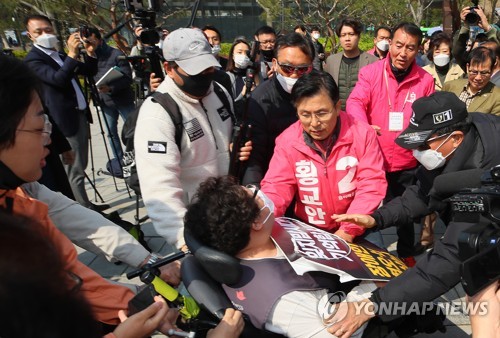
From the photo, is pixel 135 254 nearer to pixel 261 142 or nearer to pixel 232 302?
pixel 232 302

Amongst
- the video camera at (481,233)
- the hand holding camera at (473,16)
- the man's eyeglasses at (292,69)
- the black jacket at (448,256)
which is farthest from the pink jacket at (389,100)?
the video camera at (481,233)

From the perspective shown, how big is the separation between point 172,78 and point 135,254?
978mm

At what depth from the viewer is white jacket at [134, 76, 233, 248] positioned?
6.31 ft

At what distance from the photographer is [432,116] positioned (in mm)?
1737

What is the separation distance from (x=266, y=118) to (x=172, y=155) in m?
0.91

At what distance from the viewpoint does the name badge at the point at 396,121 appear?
2990mm

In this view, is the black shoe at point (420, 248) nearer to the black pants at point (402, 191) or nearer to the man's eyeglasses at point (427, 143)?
the black pants at point (402, 191)

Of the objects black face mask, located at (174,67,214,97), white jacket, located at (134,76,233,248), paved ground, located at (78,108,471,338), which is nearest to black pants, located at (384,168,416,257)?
paved ground, located at (78,108,471,338)

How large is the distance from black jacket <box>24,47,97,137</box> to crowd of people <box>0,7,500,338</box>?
0.07 feet

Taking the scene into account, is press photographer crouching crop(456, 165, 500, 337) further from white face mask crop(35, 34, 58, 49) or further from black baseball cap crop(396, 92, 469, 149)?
white face mask crop(35, 34, 58, 49)

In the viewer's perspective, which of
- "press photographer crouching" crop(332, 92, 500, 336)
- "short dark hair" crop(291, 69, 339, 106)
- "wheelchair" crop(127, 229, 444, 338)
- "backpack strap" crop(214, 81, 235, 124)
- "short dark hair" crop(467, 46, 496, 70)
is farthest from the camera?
"short dark hair" crop(467, 46, 496, 70)

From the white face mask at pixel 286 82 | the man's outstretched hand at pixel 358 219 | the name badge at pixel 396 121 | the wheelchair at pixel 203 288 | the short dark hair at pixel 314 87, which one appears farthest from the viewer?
the name badge at pixel 396 121

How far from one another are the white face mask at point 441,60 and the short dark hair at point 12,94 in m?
4.53

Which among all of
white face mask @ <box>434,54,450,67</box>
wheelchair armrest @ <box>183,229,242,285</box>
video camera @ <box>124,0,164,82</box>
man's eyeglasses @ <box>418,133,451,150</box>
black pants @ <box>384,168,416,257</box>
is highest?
video camera @ <box>124,0,164,82</box>
